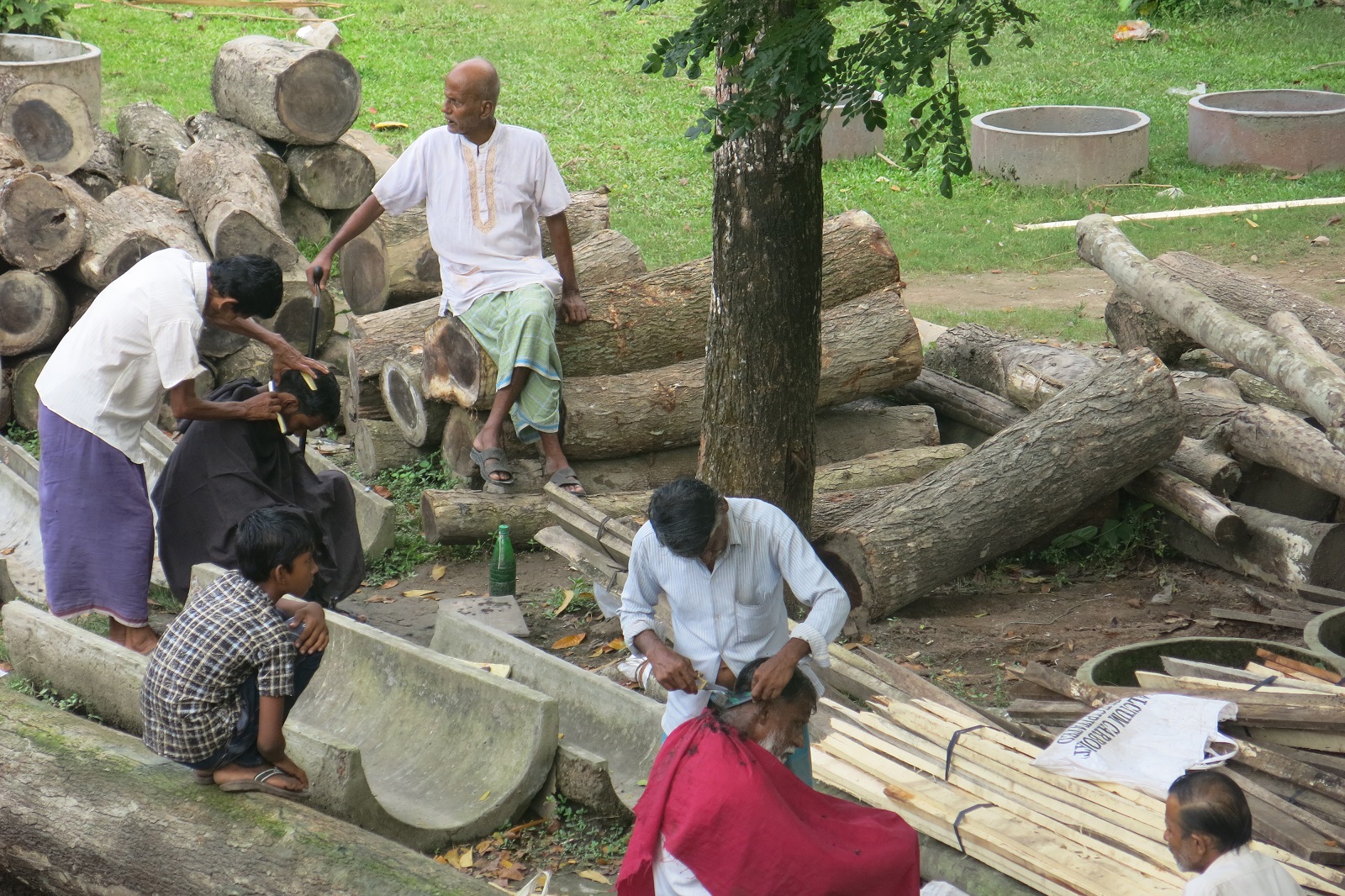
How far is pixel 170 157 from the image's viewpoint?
10.6 metres

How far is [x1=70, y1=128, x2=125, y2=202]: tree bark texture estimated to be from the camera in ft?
33.1

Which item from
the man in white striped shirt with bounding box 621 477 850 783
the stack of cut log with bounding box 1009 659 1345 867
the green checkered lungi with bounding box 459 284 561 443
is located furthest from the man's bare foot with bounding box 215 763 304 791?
the green checkered lungi with bounding box 459 284 561 443

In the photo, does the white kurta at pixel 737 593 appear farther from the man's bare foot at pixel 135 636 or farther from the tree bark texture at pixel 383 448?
the tree bark texture at pixel 383 448

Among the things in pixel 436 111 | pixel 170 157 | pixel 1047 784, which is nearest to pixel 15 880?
pixel 1047 784

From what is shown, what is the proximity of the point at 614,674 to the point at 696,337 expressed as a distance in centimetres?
262

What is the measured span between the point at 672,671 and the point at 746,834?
0.63 m

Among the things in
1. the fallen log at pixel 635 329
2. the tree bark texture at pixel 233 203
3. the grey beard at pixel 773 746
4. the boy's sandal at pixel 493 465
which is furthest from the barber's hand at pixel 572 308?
the grey beard at pixel 773 746

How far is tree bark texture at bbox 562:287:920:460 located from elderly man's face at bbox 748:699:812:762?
330cm

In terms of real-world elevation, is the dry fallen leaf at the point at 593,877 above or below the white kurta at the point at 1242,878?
below

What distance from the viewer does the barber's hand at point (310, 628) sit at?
3873mm

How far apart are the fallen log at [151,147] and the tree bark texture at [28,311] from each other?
2069 millimetres

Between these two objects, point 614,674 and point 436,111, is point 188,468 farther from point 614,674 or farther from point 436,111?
point 436,111

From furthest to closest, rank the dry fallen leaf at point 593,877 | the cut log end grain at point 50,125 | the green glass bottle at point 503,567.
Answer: the cut log end grain at point 50,125
the green glass bottle at point 503,567
the dry fallen leaf at point 593,877

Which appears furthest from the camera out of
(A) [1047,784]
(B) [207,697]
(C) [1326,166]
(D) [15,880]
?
(C) [1326,166]
